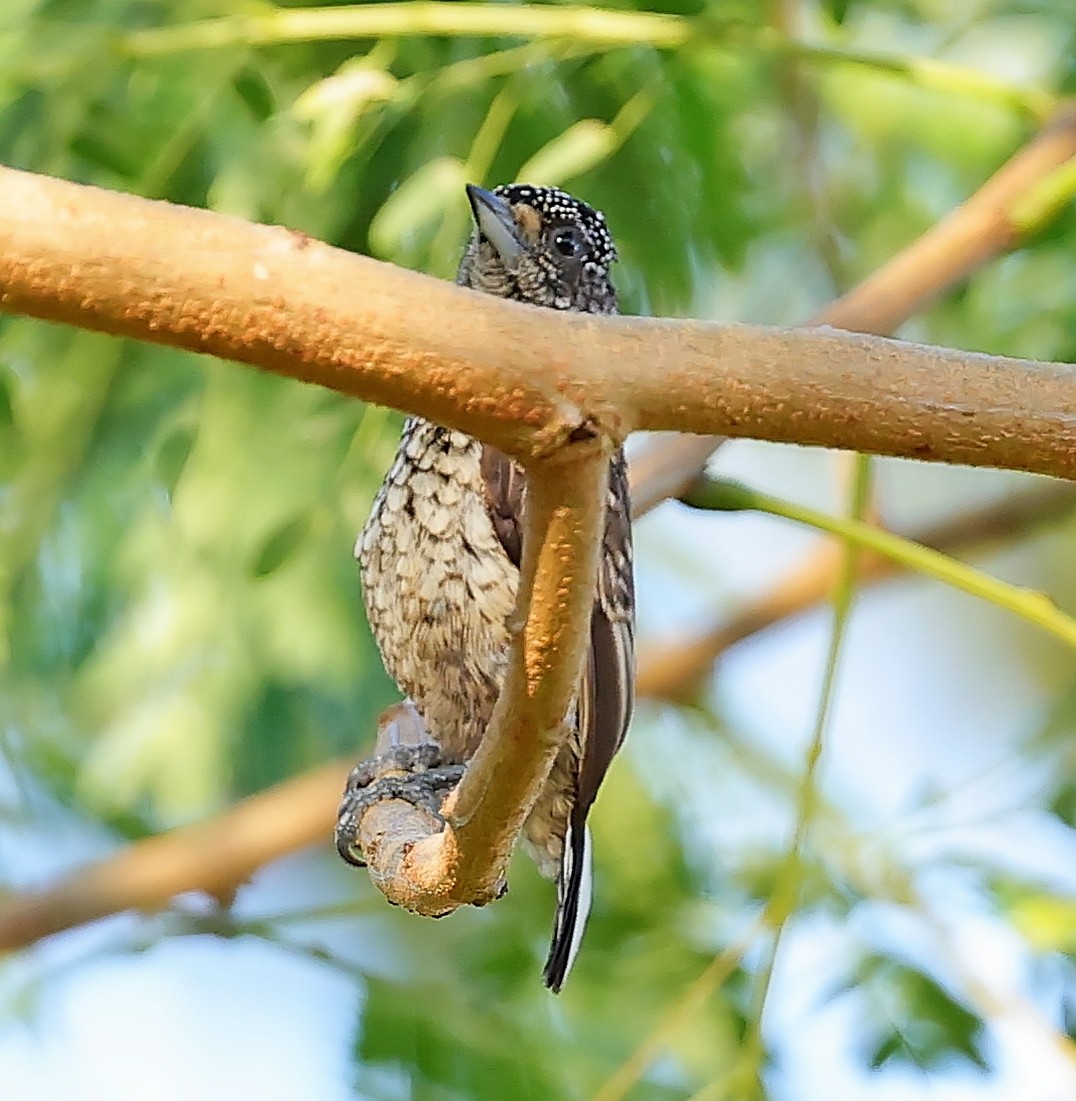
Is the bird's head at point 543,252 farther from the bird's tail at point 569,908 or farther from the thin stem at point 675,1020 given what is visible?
the thin stem at point 675,1020

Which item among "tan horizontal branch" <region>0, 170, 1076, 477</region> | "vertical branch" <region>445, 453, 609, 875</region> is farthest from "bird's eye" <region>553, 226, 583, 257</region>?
"tan horizontal branch" <region>0, 170, 1076, 477</region>

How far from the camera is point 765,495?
247cm

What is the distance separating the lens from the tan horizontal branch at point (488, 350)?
4.71 ft

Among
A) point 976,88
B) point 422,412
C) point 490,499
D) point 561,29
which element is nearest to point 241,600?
point 490,499

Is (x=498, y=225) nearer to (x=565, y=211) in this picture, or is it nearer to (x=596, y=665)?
(x=565, y=211)

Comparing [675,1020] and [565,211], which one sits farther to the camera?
[565,211]

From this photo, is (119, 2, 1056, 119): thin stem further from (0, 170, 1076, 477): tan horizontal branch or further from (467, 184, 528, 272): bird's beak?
(0, 170, 1076, 477): tan horizontal branch

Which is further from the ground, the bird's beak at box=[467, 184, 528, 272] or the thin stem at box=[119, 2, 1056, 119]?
the thin stem at box=[119, 2, 1056, 119]

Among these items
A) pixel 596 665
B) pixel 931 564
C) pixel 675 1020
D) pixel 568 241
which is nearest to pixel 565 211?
pixel 568 241

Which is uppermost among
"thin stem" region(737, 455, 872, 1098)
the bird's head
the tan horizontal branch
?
the tan horizontal branch

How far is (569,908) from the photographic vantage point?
9.74 feet

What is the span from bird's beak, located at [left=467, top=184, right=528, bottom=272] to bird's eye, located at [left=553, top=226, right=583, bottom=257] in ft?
0.22

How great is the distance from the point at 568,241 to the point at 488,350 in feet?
6.04

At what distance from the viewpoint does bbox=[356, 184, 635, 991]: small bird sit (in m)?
2.85
